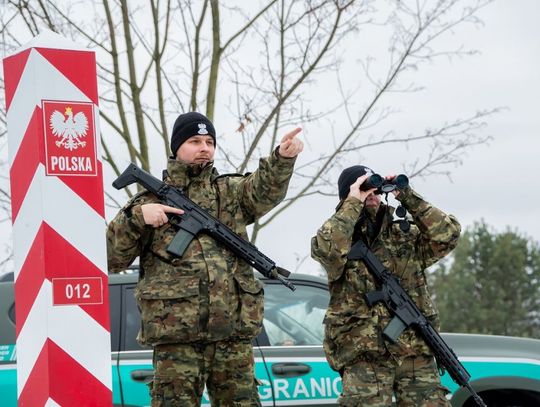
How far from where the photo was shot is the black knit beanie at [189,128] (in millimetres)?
5129

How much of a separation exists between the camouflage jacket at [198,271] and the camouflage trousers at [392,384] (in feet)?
2.43

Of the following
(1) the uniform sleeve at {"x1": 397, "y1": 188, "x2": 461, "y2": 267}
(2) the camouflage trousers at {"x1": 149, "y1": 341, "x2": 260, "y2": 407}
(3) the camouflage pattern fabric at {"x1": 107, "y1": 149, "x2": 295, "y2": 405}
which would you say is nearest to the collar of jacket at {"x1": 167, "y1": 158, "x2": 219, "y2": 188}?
(3) the camouflage pattern fabric at {"x1": 107, "y1": 149, "x2": 295, "y2": 405}

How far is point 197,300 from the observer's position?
482 centimetres

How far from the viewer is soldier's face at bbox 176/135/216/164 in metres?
5.11

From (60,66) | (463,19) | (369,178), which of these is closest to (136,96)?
(463,19)

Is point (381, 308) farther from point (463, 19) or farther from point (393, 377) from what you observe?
point (463, 19)

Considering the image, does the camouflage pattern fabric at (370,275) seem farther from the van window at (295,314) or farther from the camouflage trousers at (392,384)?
the van window at (295,314)

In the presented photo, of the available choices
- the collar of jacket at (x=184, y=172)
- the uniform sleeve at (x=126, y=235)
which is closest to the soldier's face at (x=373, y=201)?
the collar of jacket at (x=184, y=172)

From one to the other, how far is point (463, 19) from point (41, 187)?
6.50 metres

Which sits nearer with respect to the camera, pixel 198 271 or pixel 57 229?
pixel 57 229

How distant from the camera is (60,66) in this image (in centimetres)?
418

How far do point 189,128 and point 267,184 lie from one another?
1.73ft

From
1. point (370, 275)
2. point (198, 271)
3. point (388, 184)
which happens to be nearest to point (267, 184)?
point (198, 271)

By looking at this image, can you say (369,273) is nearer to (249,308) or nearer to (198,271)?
(249,308)
